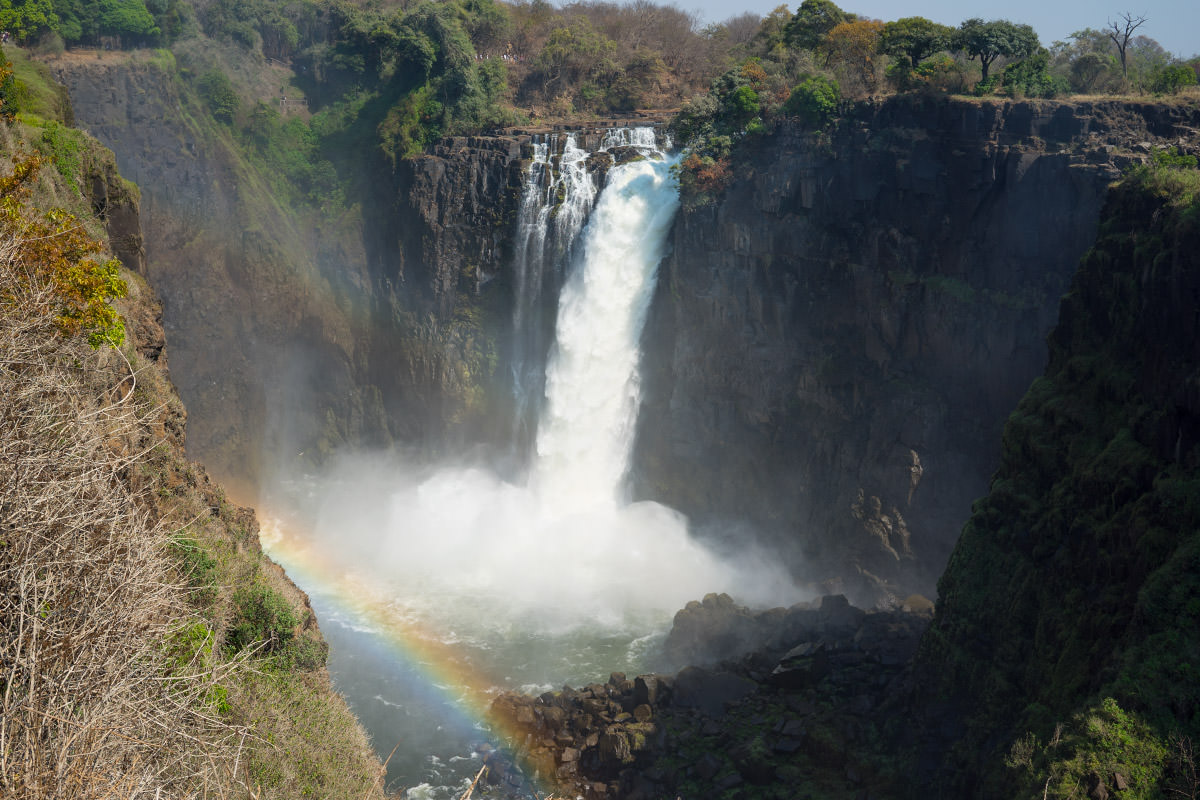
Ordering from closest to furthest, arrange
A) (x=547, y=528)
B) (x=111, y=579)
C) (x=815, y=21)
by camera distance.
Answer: (x=111, y=579), (x=547, y=528), (x=815, y=21)

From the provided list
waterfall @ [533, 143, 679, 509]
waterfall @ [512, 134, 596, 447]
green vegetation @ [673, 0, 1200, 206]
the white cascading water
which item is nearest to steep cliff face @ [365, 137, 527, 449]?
waterfall @ [512, 134, 596, 447]

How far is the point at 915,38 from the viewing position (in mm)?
34656

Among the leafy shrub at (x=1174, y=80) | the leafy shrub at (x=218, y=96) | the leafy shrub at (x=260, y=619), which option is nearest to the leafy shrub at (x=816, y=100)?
the leafy shrub at (x=1174, y=80)

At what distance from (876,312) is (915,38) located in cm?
1125

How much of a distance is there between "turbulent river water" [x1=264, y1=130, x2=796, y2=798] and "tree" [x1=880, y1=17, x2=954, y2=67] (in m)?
10.1

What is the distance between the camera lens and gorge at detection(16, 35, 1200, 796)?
2023 centimetres

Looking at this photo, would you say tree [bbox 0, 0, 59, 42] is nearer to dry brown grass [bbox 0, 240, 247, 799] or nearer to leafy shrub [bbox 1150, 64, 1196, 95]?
dry brown grass [bbox 0, 240, 247, 799]

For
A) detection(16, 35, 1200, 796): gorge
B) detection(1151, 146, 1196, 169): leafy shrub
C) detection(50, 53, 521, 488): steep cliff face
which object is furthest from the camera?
detection(50, 53, 521, 488): steep cliff face

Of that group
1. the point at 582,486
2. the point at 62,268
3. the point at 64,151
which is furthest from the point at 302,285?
the point at 62,268

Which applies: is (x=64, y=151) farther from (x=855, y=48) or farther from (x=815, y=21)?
(x=815, y=21)

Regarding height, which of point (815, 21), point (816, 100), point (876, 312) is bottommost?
point (876, 312)

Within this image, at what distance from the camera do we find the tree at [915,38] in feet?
113

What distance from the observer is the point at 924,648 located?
75.9ft

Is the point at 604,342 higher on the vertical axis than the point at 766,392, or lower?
higher
